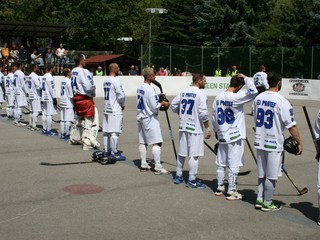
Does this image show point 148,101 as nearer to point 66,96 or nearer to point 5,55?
point 66,96

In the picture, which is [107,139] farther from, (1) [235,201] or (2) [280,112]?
(2) [280,112]

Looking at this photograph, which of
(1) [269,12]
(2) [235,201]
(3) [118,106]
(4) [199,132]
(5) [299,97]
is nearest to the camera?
(2) [235,201]

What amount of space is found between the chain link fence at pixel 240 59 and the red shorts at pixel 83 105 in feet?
84.3

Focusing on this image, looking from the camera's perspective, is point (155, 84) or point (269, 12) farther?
point (269, 12)

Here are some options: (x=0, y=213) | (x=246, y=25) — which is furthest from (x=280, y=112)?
(x=246, y=25)

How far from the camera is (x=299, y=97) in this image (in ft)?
101

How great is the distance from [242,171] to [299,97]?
22.8 metres

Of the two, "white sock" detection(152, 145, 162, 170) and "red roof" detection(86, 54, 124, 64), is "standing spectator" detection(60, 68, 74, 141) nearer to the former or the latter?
"white sock" detection(152, 145, 162, 170)

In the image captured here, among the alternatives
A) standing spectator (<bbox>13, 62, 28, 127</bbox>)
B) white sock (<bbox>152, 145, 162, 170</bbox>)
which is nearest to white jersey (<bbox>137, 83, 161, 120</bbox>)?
white sock (<bbox>152, 145, 162, 170</bbox>)

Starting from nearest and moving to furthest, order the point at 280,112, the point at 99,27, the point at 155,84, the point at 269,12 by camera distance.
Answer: the point at 280,112
the point at 155,84
the point at 269,12
the point at 99,27

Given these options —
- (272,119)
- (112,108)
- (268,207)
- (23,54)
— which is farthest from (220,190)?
(23,54)

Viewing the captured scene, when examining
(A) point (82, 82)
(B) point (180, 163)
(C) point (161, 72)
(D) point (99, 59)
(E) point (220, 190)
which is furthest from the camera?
(D) point (99, 59)

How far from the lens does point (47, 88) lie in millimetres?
14070

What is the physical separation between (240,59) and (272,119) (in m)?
31.0
